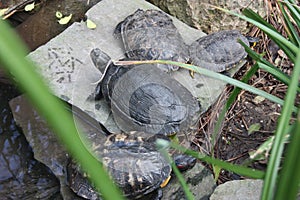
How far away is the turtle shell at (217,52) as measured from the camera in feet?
7.53

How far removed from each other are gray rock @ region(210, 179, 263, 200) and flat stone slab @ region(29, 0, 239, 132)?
578mm

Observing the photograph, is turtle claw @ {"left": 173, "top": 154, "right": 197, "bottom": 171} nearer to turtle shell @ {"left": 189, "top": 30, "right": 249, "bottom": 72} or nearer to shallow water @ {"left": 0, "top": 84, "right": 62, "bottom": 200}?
shallow water @ {"left": 0, "top": 84, "right": 62, "bottom": 200}

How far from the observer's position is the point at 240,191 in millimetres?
1515

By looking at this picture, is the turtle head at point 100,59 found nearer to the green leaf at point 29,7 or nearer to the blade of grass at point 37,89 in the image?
the green leaf at point 29,7

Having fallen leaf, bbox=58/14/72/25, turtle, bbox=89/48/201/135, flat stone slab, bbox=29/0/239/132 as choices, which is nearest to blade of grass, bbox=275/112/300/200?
turtle, bbox=89/48/201/135

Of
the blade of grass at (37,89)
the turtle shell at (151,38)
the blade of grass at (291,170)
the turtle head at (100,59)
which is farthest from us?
the turtle shell at (151,38)

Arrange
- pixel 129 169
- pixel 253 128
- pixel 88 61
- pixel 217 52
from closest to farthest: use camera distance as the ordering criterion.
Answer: pixel 129 169
pixel 253 128
pixel 88 61
pixel 217 52

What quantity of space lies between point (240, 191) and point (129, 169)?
0.46 meters

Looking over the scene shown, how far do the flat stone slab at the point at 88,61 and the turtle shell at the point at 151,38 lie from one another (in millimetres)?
76

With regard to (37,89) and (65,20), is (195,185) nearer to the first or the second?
(65,20)

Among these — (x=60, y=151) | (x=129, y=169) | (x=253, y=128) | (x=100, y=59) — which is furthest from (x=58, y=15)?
(x=253, y=128)

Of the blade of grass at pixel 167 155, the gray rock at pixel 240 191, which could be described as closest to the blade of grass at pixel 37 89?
the blade of grass at pixel 167 155

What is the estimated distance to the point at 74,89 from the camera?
2.06 meters

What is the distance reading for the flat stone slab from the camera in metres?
2.03
